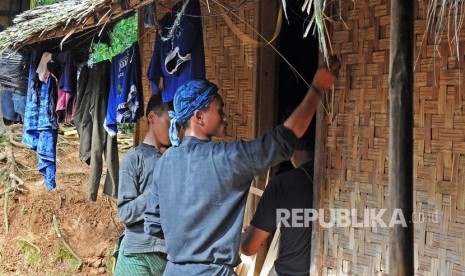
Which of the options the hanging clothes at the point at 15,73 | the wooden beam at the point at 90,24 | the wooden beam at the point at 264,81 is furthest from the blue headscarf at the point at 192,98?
the hanging clothes at the point at 15,73

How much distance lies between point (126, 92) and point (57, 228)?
581 centimetres

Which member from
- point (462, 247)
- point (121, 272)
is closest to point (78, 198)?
point (121, 272)

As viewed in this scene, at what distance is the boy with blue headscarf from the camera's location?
9.98 ft

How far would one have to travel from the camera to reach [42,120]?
5.79 m

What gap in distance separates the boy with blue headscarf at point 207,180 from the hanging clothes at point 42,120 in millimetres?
2717

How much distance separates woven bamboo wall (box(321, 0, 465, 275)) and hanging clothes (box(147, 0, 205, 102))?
0.77 m

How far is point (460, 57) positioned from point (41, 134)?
377 cm

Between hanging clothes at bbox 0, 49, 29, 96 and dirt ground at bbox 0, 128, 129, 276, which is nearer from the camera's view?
hanging clothes at bbox 0, 49, 29, 96

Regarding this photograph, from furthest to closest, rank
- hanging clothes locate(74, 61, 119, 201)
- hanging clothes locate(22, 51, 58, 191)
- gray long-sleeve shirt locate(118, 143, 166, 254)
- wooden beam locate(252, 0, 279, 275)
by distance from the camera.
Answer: hanging clothes locate(22, 51, 58, 191), hanging clothes locate(74, 61, 119, 201), wooden beam locate(252, 0, 279, 275), gray long-sleeve shirt locate(118, 143, 166, 254)

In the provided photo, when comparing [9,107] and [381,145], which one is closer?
[381,145]

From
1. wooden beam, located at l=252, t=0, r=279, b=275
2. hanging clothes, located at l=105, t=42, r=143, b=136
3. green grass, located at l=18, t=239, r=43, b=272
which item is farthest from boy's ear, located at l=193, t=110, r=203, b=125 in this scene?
green grass, located at l=18, t=239, r=43, b=272

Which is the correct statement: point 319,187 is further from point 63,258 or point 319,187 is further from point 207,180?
point 63,258

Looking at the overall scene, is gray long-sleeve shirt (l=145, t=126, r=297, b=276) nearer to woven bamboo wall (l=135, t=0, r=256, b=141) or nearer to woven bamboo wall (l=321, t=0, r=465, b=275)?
woven bamboo wall (l=321, t=0, r=465, b=275)

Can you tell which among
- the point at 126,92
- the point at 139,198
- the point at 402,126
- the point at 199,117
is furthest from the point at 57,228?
the point at 402,126
